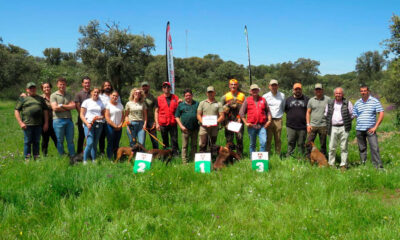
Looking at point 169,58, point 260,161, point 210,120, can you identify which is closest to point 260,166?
point 260,161

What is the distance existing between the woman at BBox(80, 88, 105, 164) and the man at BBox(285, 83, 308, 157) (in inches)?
180

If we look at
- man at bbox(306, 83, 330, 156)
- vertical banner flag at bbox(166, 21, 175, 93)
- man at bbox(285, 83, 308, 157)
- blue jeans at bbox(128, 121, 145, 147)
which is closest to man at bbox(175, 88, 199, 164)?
blue jeans at bbox(128, 121, 145, 147)

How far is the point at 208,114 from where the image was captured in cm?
646

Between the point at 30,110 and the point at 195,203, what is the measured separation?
15.3ft

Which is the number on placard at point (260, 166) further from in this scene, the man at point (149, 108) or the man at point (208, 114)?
the man at point (149, 108)

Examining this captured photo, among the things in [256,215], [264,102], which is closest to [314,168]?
[264,102]

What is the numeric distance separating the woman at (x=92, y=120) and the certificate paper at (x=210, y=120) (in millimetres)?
2390

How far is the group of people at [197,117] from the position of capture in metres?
6.25

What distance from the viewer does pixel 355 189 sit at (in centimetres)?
484

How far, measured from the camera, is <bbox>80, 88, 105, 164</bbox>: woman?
6.22 metres

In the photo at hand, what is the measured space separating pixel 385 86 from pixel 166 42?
37.1 ft

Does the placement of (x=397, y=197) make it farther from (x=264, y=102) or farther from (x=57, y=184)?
(x=57, y=184)

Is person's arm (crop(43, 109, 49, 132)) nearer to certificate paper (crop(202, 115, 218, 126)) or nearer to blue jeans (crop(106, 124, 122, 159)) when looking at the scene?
blue jeans (crop(106, 124, 122, 159))

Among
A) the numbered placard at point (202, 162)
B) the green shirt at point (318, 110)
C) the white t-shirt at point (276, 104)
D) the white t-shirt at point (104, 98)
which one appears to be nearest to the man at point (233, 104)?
the white t-shirt at point (276, 104)
